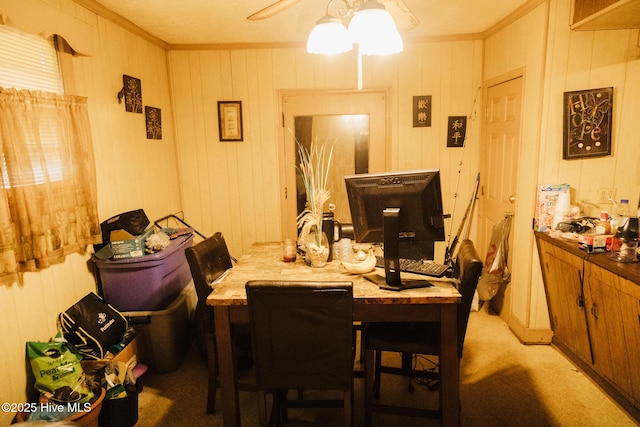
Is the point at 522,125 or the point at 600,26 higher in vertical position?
the point at 600,26

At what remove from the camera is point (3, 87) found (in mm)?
1937

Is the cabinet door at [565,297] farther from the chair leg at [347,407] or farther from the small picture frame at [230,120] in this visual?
the small picture frame at [230,120]

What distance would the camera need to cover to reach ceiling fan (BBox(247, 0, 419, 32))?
77.8 inches

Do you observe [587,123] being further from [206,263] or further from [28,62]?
[28,62]

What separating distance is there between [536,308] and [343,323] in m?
2.05

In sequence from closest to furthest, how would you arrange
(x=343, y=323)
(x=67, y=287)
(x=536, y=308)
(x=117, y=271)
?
(x=343, y=323), (x=67, y=287), (x=117, y=271), (x=536, y=308)

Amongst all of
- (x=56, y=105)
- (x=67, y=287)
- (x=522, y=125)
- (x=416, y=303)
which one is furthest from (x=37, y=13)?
(x=522, y=125)

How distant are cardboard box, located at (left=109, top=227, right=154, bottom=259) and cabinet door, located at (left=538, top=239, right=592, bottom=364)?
2710mm

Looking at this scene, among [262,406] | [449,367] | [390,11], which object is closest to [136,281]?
[262,406]

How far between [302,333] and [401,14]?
1677mm

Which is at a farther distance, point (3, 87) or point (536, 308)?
point (536, 308)

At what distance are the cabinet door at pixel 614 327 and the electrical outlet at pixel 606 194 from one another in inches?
27.4

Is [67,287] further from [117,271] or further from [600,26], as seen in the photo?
[600,26]

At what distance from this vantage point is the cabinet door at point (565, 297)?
2465 millimetres
